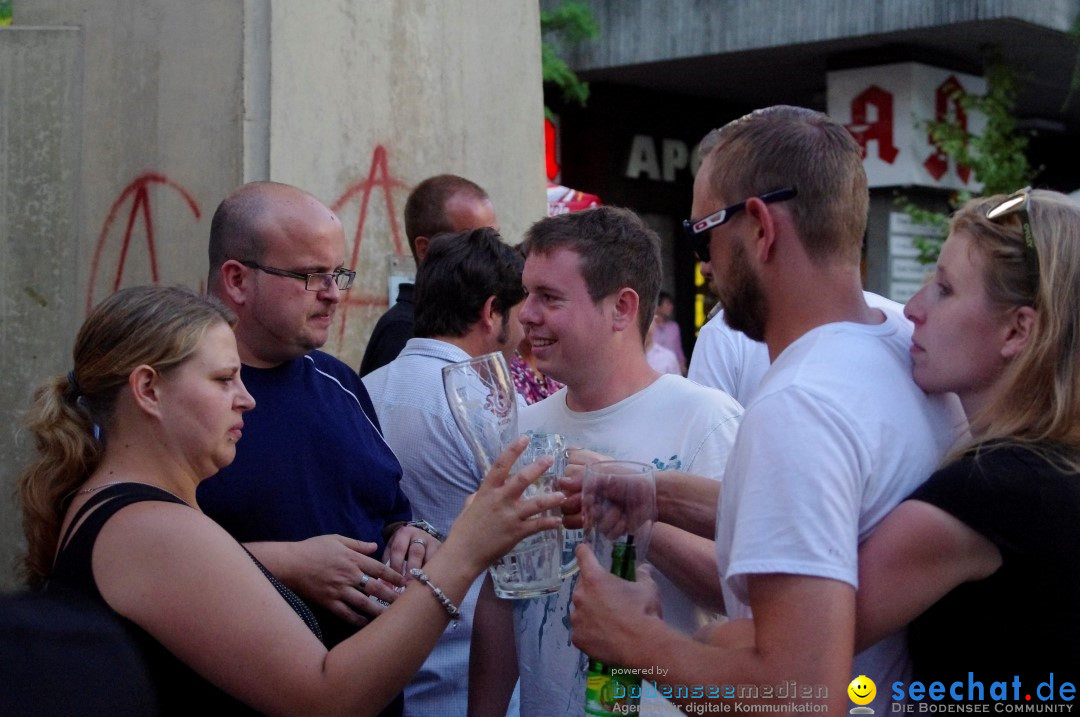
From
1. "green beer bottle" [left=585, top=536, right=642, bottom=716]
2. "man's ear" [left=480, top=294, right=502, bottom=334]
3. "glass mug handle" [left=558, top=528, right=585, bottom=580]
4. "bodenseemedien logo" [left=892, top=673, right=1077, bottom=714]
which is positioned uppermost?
"man's ear" [left=480, top=294, right=502, bottom=334]

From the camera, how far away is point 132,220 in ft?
16.9

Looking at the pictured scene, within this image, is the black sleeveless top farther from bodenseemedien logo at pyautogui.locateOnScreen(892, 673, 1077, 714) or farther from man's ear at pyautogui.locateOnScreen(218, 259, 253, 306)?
bodenseemedien logo at pyautogui.locateOnScreen(892, 673, 1077, 714)

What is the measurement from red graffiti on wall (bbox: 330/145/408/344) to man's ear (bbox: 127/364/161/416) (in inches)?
114

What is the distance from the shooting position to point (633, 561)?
221 cm

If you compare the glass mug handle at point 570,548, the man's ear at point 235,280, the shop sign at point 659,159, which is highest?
the shop sign at point 659,159

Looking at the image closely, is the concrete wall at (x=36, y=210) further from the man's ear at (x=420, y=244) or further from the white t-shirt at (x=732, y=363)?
the white t-shirt at (x=732, y=363)

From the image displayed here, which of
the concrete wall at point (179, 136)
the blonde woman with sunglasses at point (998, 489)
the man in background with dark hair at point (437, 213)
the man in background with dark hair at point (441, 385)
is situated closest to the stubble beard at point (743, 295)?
the blonde woman with sunglasses at point (998, 489)

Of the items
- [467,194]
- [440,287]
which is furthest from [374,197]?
[440,287]

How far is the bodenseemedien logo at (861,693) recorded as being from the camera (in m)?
2.00

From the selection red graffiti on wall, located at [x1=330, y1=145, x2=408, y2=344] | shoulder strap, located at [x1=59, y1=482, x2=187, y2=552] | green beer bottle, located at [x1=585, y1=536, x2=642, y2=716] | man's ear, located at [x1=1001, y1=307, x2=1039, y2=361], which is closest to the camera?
man's ear, located at [x1=1001, y1=307, x2=1039, y2=361]

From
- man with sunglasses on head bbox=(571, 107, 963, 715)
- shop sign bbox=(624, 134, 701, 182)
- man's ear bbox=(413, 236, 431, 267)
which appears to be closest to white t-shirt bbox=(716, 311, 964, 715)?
man with sunglasses on head bbox=(571, 107, 963, 715)

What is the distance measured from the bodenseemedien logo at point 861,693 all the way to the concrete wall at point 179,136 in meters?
3.54

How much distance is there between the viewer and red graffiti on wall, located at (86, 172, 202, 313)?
5.08 meters

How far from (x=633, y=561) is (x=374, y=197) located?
3508 millimetres
